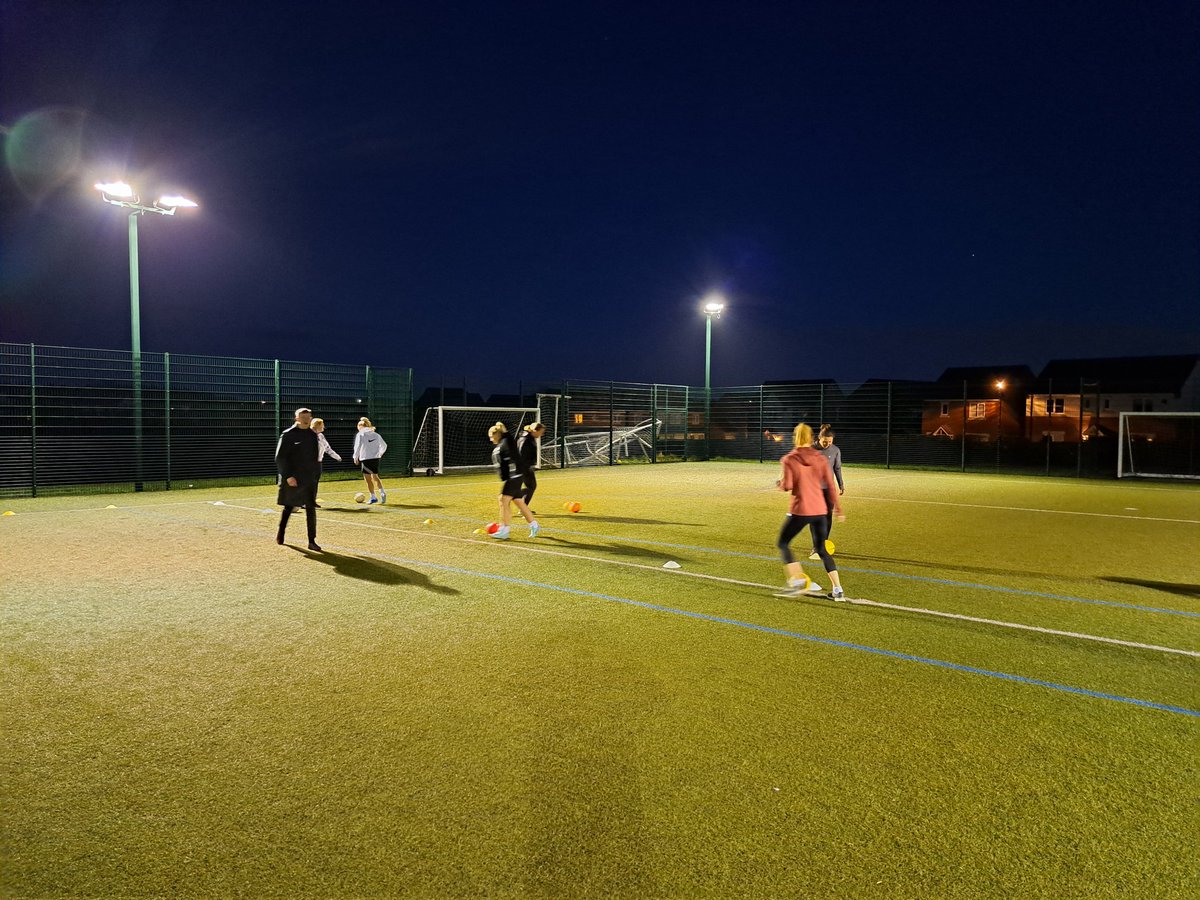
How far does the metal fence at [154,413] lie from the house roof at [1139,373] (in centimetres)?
5262

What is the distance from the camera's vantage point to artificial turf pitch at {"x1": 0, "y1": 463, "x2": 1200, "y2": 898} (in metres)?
3.01

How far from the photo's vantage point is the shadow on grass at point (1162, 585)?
812 cm

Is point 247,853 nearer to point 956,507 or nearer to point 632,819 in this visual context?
point 632,819

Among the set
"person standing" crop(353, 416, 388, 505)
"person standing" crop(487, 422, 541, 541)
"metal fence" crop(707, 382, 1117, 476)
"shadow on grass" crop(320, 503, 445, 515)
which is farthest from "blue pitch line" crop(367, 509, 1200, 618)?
"metal fence" crop(707, 382, 1117, 476)

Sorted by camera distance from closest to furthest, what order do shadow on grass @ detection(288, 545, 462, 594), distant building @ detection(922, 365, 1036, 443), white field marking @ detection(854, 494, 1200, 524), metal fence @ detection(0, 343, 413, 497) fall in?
shadow on grass @ detection(288, 545, 462, 594)
white field marking @ detection(854, 494, 1200, 524)
metal fence @ detection(0, 343, 413, 497)
distant building @ detection(922, 365, 1036, 443)

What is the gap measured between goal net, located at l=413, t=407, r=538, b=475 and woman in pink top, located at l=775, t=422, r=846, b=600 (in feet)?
59.8

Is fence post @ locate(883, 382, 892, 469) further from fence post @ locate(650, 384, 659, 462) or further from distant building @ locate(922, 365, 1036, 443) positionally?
distant building @ locate(922, 365, 1036, 443)

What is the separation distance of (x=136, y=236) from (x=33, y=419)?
516 centimetres

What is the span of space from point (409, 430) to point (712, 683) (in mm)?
20620

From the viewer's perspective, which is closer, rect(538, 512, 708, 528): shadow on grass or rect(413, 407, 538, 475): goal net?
rect(538, 512, 708, 528): shadow on grass

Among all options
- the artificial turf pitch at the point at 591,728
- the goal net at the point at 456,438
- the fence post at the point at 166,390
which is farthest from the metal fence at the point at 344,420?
the artificial turf pitch at the point at 591,728

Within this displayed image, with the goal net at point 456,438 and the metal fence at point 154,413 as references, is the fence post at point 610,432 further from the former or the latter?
the metal fence at point 154,413

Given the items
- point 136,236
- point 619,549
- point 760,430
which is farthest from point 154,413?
point 760,430

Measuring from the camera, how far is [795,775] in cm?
374
